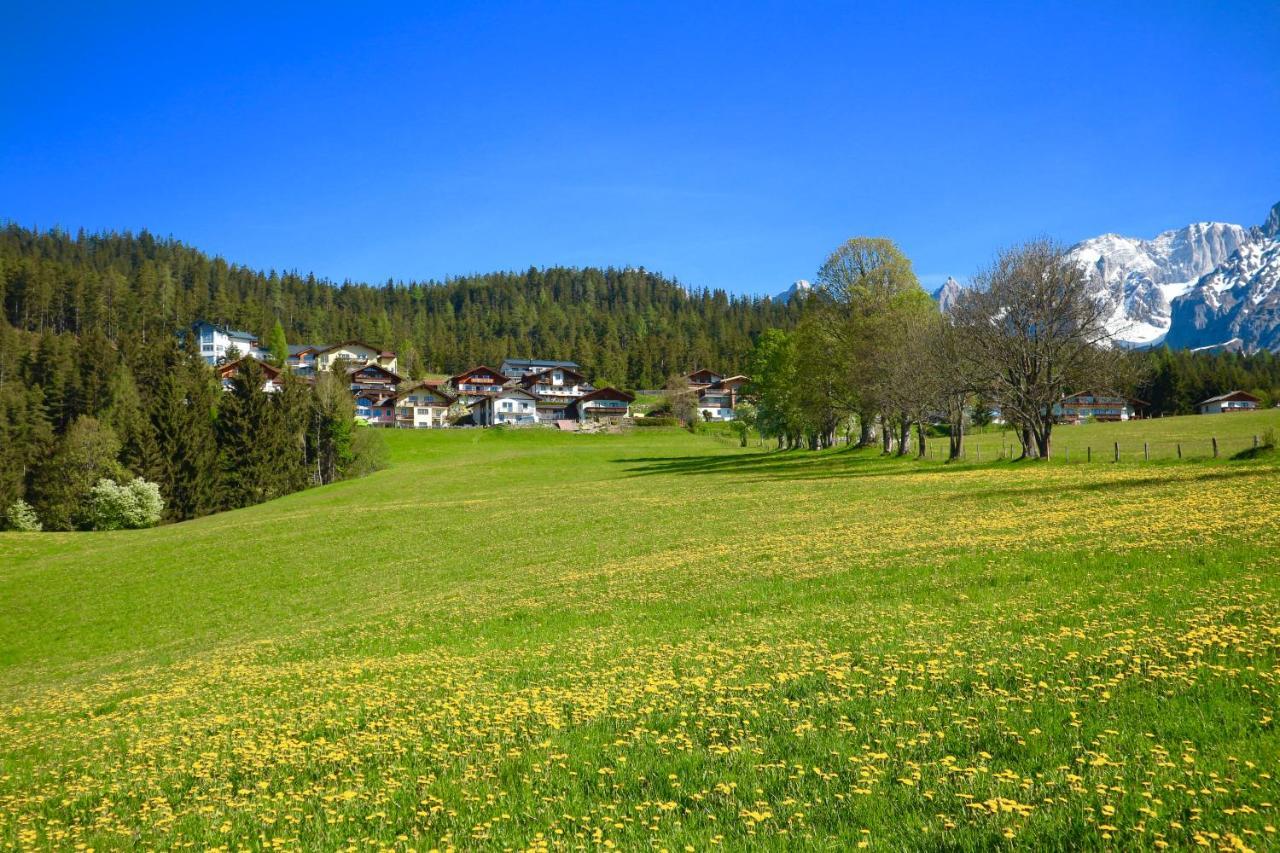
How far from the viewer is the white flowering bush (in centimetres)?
8175

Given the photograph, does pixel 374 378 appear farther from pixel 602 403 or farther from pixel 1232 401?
pixel 1232 401

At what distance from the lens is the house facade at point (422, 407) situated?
181875 millimetres

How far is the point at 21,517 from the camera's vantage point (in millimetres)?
85500

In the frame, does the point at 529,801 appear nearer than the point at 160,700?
Yes

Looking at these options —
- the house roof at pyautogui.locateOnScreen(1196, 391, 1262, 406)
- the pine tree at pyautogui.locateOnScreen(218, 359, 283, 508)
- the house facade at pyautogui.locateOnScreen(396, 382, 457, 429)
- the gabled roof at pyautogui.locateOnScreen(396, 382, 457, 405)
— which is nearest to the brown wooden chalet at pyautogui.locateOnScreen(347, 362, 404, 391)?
the gabled roof at pyautogui.locateOnScreen(396, 382, 457, 405)

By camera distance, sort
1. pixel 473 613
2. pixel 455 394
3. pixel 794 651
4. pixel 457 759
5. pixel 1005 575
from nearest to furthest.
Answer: pixel 457 759 < pixel 794 651 < pixel 1005 575 < pixel 473 613 < pixel 455 394

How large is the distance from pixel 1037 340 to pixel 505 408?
460 feet

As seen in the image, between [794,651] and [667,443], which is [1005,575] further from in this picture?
[667,443]

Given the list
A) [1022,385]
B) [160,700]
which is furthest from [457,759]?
[1022,385]

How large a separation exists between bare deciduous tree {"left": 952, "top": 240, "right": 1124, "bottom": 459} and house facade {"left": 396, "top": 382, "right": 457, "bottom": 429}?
143489mm

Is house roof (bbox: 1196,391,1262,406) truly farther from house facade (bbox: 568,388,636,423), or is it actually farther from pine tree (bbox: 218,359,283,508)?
pine tree (bbox: 218,359,283,508)

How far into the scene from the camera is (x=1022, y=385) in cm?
5738

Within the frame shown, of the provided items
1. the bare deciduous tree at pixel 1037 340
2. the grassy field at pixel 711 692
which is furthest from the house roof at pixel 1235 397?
the grassy field at pixel 711 692

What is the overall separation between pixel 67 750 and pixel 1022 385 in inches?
2299
